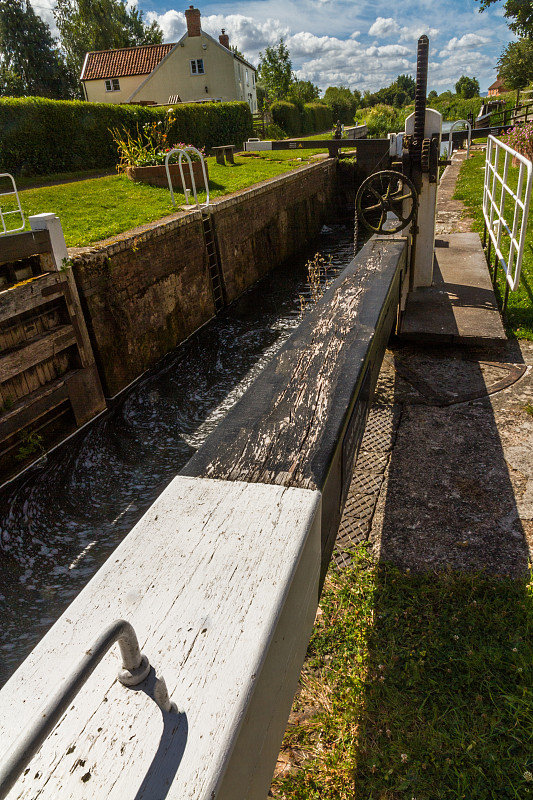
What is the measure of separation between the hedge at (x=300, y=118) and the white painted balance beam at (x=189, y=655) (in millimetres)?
43283

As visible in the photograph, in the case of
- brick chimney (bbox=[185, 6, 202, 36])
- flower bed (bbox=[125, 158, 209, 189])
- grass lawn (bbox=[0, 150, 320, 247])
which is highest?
brick chimney (bbox=[185, 6, 202, 36])

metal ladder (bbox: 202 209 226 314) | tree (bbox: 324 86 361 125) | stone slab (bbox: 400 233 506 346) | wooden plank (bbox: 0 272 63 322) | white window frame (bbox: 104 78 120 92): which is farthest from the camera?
tree (bbox: 324 86 361 125)

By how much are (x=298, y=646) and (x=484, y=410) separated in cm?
349

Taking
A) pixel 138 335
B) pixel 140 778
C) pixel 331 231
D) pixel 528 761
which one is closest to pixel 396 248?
pixel 528 761

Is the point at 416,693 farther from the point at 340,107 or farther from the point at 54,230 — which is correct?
the point at 340,107

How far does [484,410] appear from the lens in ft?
14.5

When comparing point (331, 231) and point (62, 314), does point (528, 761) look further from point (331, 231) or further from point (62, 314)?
point (331, 231)

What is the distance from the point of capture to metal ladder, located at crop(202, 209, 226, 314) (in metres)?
12.0

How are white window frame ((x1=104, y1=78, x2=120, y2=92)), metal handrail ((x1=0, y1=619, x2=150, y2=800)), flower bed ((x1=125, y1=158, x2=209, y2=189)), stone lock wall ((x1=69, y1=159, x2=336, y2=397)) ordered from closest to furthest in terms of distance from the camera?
1. metal handrail ((x1=0, y1=619, x2=150, y2=800))
2. stone lock wall ((x1=69, y1=159, x2=336, y2=397))
3. flower bed ((x1=125, y1=158, x2=209, y2=189))
4. white window frame ((x1=104, y1=78, x2=120, y2=92))

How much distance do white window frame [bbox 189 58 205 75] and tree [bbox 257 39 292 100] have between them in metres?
16.2

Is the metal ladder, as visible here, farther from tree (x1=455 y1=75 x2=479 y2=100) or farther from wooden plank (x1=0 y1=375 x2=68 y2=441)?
tree (x1=455 y1=75 x2=479 y2=100)

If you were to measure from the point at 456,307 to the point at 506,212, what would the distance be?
252 inches

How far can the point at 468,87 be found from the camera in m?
73.1

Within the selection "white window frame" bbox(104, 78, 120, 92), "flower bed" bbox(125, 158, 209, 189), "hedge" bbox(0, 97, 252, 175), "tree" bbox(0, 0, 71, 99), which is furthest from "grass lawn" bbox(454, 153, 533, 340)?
"tree" bbox(0, 0, 71, 99)
